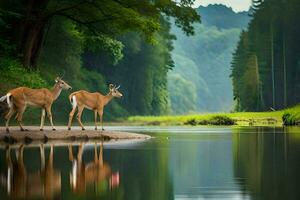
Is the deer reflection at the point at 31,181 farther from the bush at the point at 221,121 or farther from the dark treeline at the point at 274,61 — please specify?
the dark treeline at the point at 274,61

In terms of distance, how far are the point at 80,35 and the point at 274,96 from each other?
5116 cm

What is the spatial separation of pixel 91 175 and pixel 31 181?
134cm

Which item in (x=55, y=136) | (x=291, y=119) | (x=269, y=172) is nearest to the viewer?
(x=269, y=172)

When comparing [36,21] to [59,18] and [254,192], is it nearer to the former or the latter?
[59,18]

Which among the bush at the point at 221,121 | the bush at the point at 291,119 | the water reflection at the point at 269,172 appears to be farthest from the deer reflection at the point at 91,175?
the bush at the point at 221,121

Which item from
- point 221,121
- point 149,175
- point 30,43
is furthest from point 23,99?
point 221,121

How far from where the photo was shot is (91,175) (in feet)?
37.1

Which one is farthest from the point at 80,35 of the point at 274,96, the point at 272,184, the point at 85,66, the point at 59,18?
the point at 274,96

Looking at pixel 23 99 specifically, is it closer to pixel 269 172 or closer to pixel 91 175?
pixel 91 175

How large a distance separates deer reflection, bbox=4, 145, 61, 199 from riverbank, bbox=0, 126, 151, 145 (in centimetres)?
817

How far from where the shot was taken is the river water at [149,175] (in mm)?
8953

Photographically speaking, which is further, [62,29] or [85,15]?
[62,29]

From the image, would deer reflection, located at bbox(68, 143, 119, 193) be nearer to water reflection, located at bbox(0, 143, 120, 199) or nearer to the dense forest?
water reflection, located at bbox(0, 143, 120, 199)

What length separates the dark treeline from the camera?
295ft
